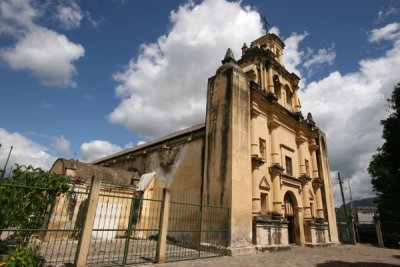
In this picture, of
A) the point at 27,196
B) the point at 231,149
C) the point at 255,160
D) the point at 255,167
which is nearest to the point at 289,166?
the point at 255,167

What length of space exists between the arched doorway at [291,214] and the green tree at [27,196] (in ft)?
40.8

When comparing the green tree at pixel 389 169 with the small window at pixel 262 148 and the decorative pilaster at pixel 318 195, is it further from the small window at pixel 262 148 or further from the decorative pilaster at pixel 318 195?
the small window at pixel 262 148

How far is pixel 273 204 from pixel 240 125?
15.6 feet

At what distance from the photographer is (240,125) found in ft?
39.9

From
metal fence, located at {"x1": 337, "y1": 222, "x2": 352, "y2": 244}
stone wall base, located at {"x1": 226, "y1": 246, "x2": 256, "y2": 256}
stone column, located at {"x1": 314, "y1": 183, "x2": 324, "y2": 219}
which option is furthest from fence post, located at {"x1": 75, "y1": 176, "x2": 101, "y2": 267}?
metal fence, located at {"x1": 337, "y1": 222, "x2": 352, "y2": 244}

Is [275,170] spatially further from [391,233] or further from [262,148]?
[391,233]

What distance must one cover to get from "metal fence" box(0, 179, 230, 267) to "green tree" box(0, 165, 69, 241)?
4.4 inches

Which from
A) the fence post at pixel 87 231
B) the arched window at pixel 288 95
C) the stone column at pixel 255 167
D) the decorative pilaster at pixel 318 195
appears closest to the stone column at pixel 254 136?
the stone column at pixel 255 167

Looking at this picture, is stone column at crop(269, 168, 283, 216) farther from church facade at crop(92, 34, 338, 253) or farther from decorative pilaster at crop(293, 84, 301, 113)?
decorative pilaster at crop(293, 84, 301, 113)

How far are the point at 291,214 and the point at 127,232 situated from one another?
11.0 metres

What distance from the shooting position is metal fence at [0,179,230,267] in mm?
6680

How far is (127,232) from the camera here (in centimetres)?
754

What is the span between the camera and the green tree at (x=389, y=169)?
20516 mm

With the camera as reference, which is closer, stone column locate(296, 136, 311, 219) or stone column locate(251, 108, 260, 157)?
stone column locate(251, 108, 260, 157)
